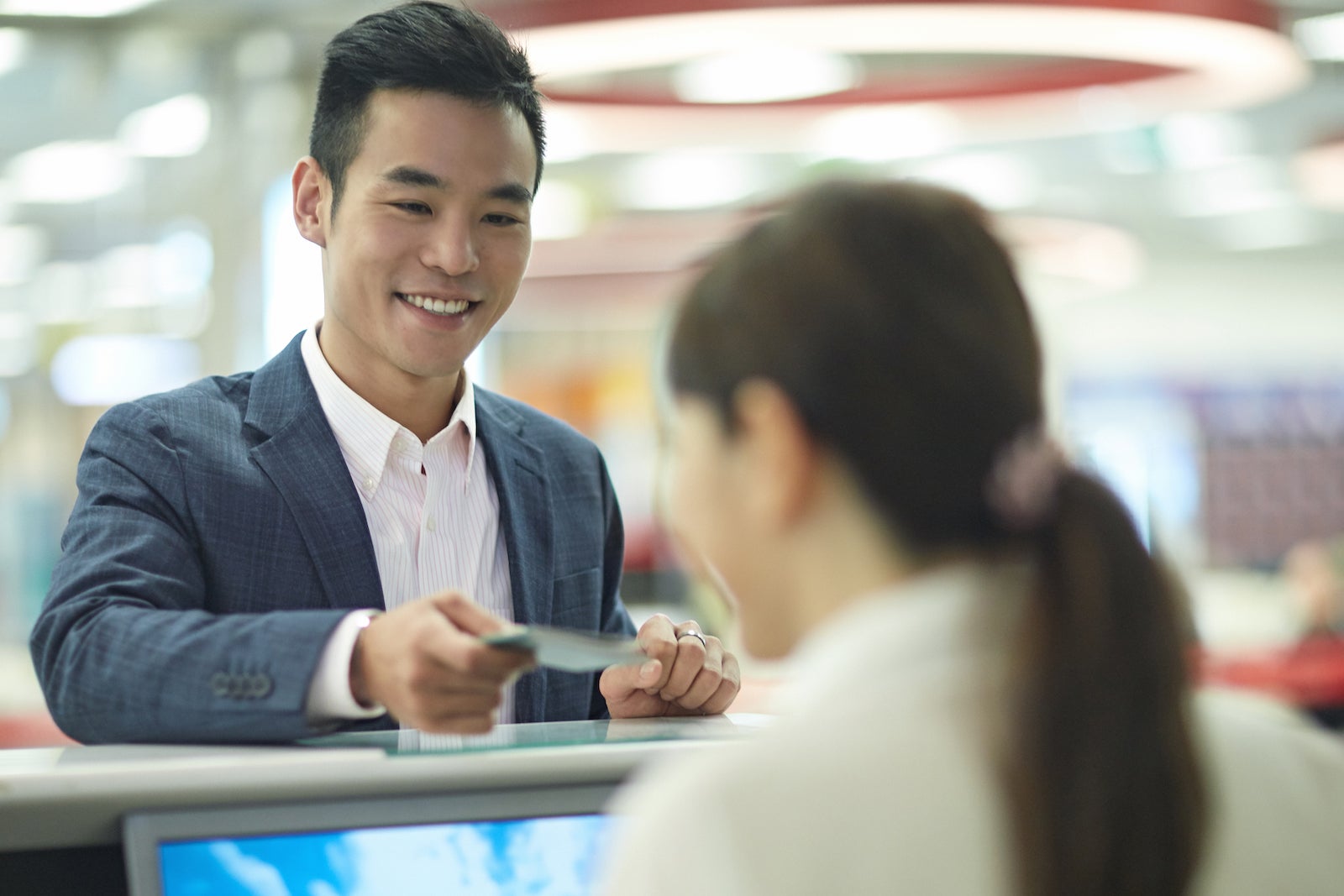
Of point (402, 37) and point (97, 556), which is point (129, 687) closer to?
point (97, 556)

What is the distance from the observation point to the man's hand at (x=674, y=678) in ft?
5.17

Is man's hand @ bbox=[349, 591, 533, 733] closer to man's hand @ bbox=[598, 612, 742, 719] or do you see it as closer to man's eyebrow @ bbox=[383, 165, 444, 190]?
man's hand @ bbox=[598, 612, 742, 719]

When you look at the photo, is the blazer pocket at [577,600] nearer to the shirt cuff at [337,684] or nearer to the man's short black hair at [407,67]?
the man's short black hair at [407,67]

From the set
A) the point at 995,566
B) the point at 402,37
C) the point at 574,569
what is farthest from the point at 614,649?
the point at 402,37

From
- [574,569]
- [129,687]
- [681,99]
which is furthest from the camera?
[681,99]

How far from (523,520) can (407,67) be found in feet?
2.01

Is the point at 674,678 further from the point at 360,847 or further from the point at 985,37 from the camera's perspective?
the point at 985,37

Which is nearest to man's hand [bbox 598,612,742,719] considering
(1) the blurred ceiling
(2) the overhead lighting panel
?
(1) the blurred ceiling

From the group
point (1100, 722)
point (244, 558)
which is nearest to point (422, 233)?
point (244, 558)

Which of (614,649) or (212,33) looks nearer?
(614,649)

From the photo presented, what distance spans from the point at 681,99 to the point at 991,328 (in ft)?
21.5

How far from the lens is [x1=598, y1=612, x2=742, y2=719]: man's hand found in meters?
1.58

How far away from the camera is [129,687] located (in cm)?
131

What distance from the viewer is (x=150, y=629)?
53.1 inches
